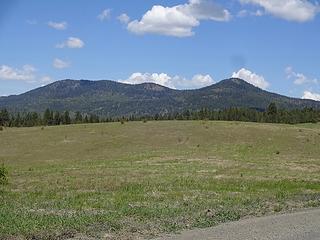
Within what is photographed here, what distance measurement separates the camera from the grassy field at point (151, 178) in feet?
47.1

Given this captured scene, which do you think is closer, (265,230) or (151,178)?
(265,230)

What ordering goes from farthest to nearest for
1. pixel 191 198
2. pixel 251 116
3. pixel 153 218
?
pixel 251 116, pixel 191 198, pixel 153 218

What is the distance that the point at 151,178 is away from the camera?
3055 centimetres

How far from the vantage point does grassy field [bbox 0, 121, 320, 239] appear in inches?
565

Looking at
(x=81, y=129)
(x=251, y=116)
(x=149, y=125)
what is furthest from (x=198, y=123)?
(x=251, y=116)

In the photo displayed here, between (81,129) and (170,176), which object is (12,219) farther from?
(81,129)

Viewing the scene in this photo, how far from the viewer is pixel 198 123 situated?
74.2 m

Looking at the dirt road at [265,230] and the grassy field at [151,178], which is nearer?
the dirt road at [265,230]

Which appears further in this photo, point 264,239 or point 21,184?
point 21,184

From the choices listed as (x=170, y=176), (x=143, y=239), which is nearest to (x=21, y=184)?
(x=170, y=176)

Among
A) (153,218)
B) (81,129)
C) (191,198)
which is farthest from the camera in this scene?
(81,129)

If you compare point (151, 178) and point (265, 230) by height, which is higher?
point (265, 230)

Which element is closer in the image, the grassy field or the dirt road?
the dirt road

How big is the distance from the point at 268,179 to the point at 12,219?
19.4 m
